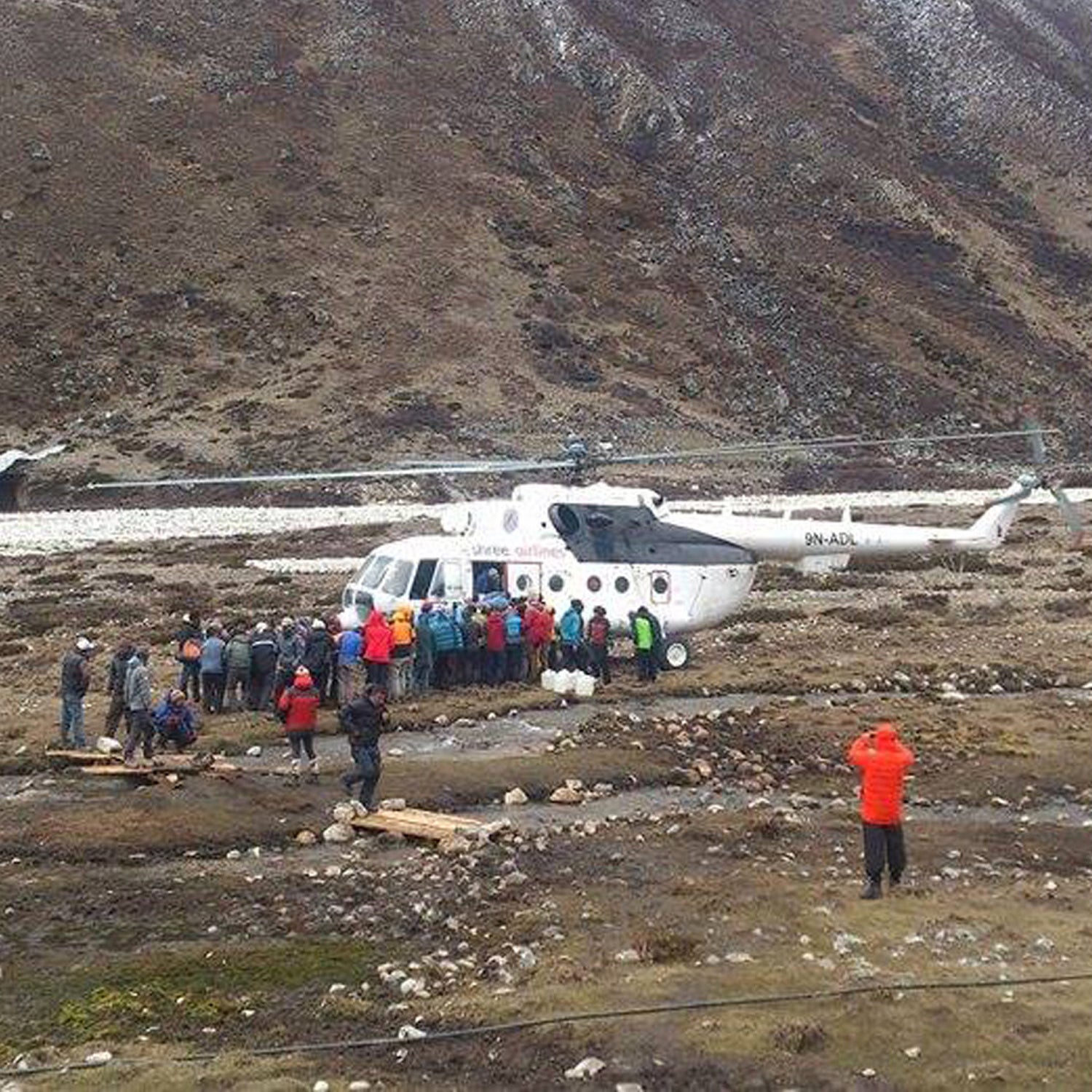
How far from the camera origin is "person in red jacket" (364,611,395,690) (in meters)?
22.2

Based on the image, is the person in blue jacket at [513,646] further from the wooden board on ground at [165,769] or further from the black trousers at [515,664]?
the wooden board on ground at [165,769]

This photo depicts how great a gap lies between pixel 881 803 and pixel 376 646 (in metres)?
10.3

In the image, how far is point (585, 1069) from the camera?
10.2 m

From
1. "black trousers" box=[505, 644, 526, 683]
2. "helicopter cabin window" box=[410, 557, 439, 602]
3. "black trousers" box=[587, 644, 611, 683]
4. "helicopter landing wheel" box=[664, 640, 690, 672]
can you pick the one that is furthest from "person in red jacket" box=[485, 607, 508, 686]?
"helicopter landing wheel" box=[664, 640, 690, 672]

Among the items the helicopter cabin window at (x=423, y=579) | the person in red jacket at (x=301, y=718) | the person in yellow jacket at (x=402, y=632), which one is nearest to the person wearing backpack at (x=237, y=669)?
the person in yellow jacket at (x=402, y=632)

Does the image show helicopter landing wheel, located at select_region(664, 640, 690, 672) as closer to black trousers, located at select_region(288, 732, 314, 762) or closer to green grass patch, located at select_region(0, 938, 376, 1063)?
black trousers, located at select_region(288, 732, 314, 762)

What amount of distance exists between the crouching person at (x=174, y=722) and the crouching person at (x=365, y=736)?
3.99 m

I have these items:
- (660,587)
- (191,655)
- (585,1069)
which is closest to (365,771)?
(585,1069)

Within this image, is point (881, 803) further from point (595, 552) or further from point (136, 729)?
point (595, 552)

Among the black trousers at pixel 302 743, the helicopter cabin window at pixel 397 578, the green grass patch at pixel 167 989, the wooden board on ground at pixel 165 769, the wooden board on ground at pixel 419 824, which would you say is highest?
the helicopter cabin window at pixel 397 578

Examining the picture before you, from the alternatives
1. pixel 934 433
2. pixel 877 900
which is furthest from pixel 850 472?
pixel 877 900

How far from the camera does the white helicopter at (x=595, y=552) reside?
25375 mm

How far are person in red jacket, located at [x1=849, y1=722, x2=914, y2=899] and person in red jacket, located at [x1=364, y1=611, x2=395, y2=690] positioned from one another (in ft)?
32.3

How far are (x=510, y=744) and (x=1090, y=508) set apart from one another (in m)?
51.5
